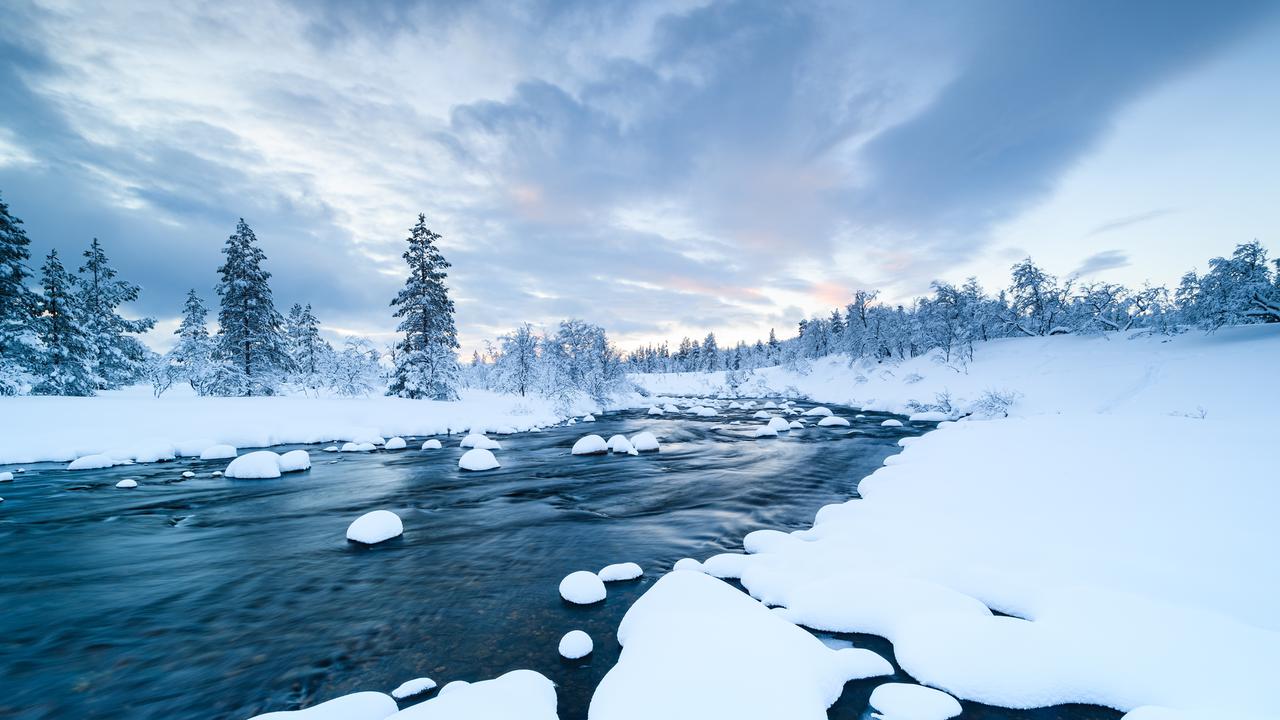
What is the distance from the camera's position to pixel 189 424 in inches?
586

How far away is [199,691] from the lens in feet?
12.5

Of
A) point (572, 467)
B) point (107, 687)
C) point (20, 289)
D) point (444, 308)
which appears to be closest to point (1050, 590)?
point (107, 687)

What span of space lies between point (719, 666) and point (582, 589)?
2404 mm

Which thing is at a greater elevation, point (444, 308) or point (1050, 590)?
point (444, 308)

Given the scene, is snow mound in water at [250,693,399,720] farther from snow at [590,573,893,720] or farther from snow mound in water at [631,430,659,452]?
snow mound in water at [631,430,659,452]

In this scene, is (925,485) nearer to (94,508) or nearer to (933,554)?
(933,554)

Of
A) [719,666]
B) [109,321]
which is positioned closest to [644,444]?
[719,666]

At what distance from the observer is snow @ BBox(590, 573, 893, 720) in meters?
3.04

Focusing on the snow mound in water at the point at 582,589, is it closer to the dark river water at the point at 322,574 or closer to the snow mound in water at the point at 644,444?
the dark river water at the point at 322,574

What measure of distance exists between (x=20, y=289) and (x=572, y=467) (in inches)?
1131

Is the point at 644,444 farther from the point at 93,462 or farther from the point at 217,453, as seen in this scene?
the point at 93,462

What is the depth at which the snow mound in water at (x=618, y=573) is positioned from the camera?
5855 millimetres

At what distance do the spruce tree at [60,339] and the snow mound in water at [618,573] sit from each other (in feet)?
102

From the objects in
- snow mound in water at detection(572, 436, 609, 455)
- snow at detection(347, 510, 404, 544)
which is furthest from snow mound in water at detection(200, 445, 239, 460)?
snow mound in water at detection(572, 436, 609, 455)
